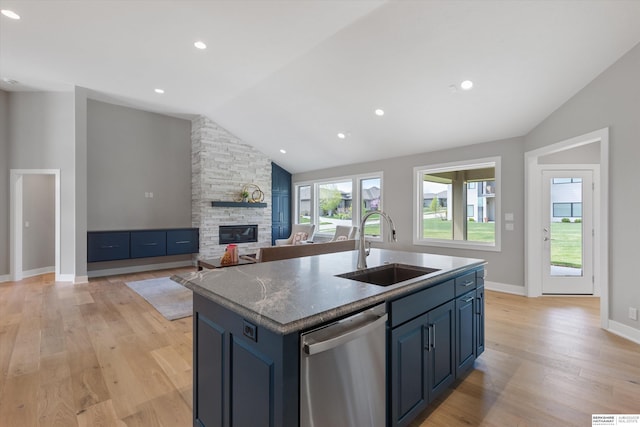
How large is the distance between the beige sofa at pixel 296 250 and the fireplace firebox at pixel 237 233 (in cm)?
347

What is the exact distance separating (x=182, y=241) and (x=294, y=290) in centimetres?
607

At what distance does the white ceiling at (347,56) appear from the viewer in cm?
302

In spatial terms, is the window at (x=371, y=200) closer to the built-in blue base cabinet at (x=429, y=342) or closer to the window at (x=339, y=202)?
the window at (x=339, y=202)

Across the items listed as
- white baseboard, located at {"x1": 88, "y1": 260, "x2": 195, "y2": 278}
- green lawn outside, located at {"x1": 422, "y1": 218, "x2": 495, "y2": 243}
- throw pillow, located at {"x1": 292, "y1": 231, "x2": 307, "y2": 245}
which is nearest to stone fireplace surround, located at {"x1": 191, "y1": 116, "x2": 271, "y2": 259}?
white baseboard, located at {"x1": 88, "y1": 260, "x2": 195, "y2": 278}

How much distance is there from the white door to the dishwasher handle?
4.58 m

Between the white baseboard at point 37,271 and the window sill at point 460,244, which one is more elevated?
the window sill at point 460,244

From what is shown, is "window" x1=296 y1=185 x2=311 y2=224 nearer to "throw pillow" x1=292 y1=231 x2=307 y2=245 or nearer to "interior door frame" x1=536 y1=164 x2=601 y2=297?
"throw pillow" x1=292 y1=231 x2=307 y2=245

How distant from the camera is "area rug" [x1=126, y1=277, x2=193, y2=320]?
12.7 feet

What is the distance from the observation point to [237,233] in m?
7.70

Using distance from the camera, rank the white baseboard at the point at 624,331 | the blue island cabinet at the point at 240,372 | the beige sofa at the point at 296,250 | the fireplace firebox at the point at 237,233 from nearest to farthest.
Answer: the blue island cabinet at the point at 240,372 → the white baseboard at the point at 624,331 → the beige sofa at the point at 296,250 → the fireplace firebox at the point at 237,233

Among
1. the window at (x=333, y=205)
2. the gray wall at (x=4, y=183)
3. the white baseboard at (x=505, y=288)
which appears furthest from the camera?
the window at (x=333, y=205)

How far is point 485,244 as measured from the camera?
505 cm

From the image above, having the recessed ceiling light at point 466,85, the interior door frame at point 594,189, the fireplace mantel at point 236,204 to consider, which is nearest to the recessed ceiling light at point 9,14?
the fireplace mantel at point 236,204

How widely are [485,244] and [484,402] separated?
3.51 meters
